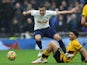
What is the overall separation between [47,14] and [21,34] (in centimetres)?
857

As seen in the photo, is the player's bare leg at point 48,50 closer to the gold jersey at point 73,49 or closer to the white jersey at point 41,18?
the gold jersey at point 73,49

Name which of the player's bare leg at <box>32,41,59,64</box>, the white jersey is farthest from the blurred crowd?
the player's bare leg at <box>32,41,59,64</box>

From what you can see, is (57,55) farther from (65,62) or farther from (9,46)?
(9,46)

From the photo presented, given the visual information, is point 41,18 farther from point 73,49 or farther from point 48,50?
point 73,49

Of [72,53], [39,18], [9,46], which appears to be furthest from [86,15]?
[9,46]

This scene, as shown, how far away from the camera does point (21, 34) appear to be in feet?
75.9

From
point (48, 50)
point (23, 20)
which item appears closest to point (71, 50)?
point (48, 50)

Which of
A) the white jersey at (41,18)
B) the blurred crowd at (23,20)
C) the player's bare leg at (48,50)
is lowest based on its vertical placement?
the blurred crowd at (23,20)

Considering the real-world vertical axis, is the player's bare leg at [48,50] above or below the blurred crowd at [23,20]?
above

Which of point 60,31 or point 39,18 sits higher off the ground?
point 39,18

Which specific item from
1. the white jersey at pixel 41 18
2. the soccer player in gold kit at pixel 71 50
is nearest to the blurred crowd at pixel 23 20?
the white jersey at pixel 41 18

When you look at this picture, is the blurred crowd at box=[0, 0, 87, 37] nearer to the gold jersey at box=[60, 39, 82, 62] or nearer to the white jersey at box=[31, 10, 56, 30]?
the white jersey at box=[31, 10, 56, 30]

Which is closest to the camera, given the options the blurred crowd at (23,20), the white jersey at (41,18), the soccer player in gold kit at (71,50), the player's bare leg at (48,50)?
the soccer player in gold kit at (71,50)

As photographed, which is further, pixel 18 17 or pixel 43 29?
pixel 18 17
